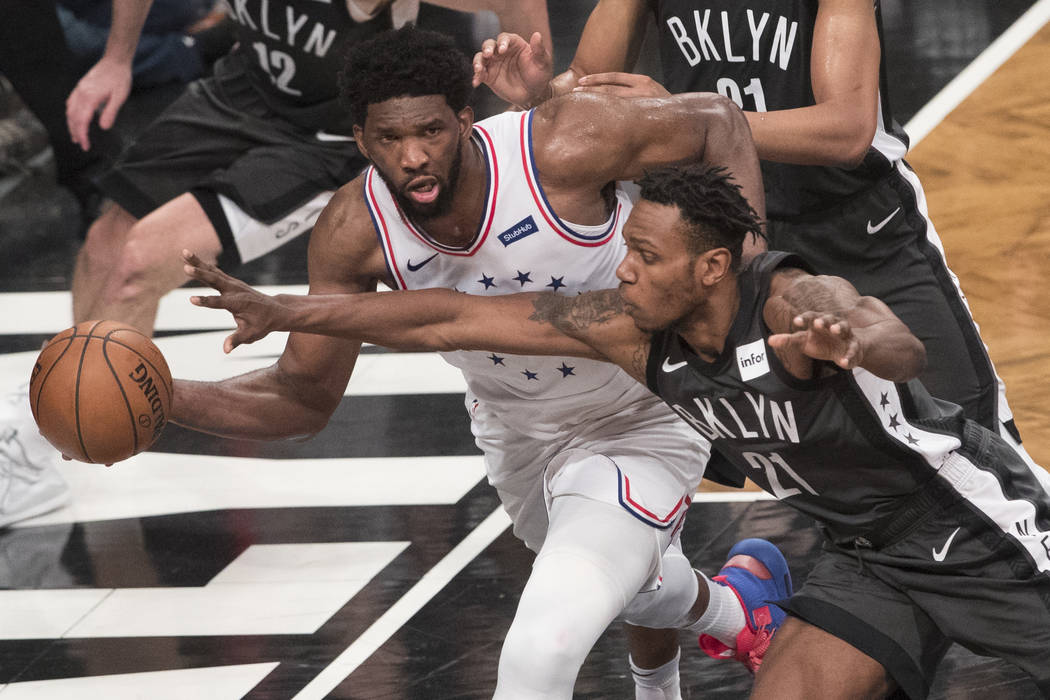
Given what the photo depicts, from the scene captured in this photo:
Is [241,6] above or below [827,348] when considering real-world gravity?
above

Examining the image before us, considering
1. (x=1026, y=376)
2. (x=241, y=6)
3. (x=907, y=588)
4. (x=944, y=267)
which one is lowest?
(x=1026, y=376)

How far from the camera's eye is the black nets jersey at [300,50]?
5.69 meters

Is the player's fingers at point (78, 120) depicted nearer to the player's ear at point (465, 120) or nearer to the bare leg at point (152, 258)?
the bare leg at point (152, 258)

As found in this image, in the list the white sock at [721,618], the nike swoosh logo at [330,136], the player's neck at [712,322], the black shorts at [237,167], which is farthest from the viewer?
the nike swoosh logo at [330,136]

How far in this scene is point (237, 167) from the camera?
5.74 metres

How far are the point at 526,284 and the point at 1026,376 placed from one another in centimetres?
288

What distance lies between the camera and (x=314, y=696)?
A: 4402 millimetres

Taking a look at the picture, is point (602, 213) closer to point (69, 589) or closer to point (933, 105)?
point (69, 589)

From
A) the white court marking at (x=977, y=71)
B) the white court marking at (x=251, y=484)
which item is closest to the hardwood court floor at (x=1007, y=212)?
the white court marking at (x=977, y=71)

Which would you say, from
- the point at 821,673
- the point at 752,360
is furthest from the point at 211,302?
the point at 821,673

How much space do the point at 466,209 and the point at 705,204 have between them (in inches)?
28.5

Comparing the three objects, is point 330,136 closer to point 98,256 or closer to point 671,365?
point 98,256

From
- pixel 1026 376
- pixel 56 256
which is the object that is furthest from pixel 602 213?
pixel 56 256

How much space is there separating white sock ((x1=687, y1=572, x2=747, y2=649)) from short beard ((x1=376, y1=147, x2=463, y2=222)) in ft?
4.36
